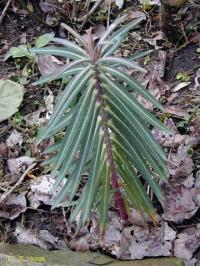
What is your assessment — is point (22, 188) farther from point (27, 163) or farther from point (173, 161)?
point (173, 161)

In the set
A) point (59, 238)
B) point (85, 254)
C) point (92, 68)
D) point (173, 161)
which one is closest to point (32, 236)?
point (59, 238)

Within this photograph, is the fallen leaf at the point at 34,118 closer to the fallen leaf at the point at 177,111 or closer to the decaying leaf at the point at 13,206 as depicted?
the decaying leaf at the point at 13,206

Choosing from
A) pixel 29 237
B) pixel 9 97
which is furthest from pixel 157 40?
pixel 29 237

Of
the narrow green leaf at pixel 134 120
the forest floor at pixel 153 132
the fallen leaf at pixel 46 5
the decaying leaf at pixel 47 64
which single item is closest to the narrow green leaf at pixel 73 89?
the narrow green leaf at pixel 134 120

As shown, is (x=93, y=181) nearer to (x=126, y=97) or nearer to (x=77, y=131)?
(x=77, y=131)

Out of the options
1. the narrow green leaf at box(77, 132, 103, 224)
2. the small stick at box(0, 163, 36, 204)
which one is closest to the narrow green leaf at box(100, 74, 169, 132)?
the narrow green leaf at box(77, 132, 103, 224)

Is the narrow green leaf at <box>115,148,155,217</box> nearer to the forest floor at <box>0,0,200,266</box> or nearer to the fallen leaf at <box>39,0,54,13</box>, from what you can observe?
the forest floor at <box>0,0,200,266</box>
